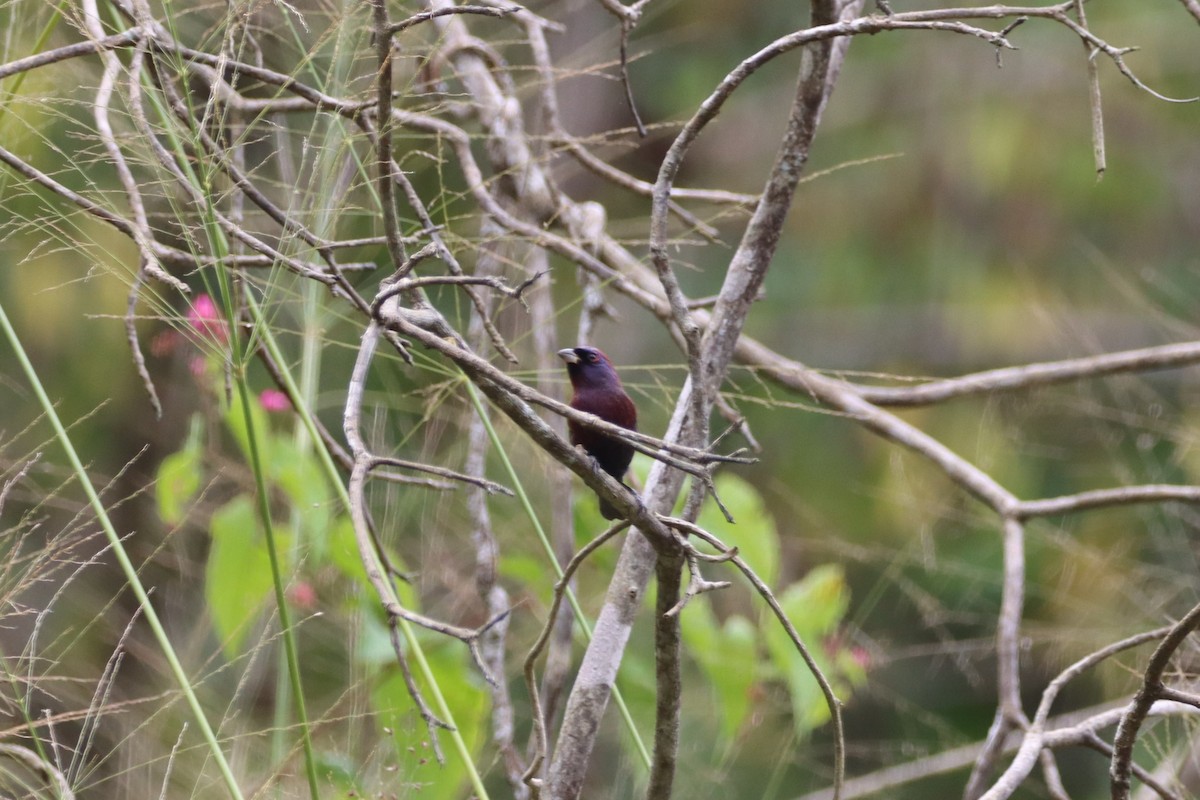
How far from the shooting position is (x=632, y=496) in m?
1.44

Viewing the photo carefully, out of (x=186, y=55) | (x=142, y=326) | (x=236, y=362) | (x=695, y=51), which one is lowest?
(x=142, y=326)

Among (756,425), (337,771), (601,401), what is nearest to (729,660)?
(601,401)

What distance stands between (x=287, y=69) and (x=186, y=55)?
3.91 feet

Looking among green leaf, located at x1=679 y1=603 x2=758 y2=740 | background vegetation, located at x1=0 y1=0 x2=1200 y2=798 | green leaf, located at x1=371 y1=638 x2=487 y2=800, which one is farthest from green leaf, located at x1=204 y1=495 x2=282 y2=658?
green leaf, located at x1=679 y1=603 x2=758 y2=740

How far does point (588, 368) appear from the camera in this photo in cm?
276

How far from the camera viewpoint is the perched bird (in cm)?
266

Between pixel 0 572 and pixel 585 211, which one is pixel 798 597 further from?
pixel 0 572

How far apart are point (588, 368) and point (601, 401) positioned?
0.37 feet

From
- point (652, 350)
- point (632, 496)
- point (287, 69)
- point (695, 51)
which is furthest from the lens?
point (695, 51)

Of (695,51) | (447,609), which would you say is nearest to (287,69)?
(447,609)

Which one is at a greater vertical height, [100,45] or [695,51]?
[100,45]

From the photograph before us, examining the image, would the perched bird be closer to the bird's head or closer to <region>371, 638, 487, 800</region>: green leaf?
the bird's head

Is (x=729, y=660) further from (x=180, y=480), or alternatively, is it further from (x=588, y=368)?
(x=180, y=480)

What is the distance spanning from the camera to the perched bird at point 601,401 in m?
2.66
